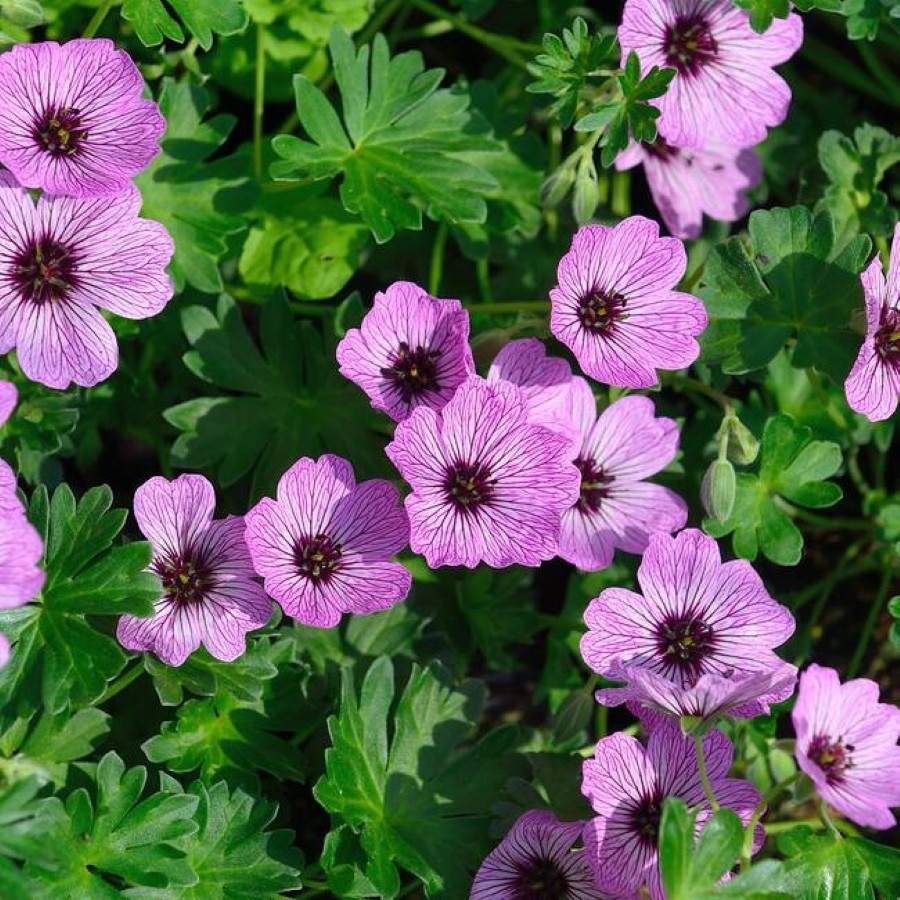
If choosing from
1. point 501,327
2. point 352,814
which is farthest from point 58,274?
point 352,814

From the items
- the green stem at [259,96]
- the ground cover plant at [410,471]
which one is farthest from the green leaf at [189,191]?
the green stem at [259,96]

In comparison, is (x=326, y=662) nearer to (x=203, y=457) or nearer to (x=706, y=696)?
Answer: (x=203, y=457)

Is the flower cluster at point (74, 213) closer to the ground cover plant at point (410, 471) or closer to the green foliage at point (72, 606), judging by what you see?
the ground cover plant at point (410, 471)

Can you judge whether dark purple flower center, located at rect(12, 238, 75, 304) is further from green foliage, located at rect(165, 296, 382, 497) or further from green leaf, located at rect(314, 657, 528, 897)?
green leaf, located at rect(314, 657, 528, 897)

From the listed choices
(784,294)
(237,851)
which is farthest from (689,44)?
(237,851)

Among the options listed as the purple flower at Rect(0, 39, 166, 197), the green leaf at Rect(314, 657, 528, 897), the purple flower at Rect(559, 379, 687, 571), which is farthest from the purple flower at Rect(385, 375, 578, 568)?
the purple flower at Rect(0, 39, 166, 197)

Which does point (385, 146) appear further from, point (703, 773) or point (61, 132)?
point (703, 773)
